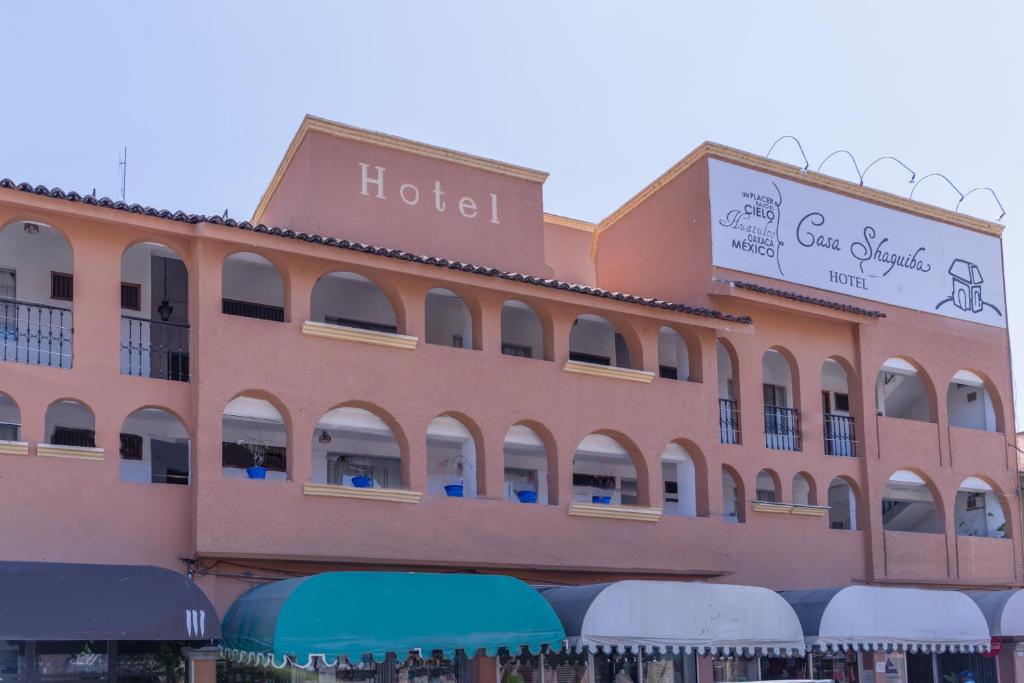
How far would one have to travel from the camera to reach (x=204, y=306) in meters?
20.2

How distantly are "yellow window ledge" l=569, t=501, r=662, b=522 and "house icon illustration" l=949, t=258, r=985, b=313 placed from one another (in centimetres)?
1033

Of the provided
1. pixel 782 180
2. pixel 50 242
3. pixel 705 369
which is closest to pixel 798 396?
pixel 705 369

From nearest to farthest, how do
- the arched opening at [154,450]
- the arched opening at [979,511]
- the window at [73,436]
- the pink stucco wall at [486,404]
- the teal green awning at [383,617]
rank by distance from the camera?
the teal green awning at [383,617] < the pink stucco wall at [486,404] < the window at [73,436] < the arched opening at [154,450] < the arched opening at [979,511]

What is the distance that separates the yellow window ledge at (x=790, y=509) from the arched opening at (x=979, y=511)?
457cm

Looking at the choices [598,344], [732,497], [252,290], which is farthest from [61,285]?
[732,497]

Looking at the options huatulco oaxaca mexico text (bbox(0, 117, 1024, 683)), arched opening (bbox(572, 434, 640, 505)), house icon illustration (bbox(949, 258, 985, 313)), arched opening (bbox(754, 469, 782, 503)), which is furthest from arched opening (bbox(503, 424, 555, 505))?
house icon illustration (bbox(949, 258, 985, 313))

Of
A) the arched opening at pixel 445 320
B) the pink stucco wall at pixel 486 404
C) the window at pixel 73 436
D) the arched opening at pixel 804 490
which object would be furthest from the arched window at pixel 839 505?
the window at pixel 73 436

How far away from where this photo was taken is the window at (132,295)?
894 inches

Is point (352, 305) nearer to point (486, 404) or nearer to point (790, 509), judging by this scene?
point (486, 404)

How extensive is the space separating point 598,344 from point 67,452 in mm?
11872

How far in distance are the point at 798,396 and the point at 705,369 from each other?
2.61m

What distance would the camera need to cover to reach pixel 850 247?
28562mm

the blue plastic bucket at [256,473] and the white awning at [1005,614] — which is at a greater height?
the blue plastic bucket at [256,473]

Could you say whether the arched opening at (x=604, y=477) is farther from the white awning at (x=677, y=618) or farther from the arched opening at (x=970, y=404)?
the arched opening at (x=970, y=404)
